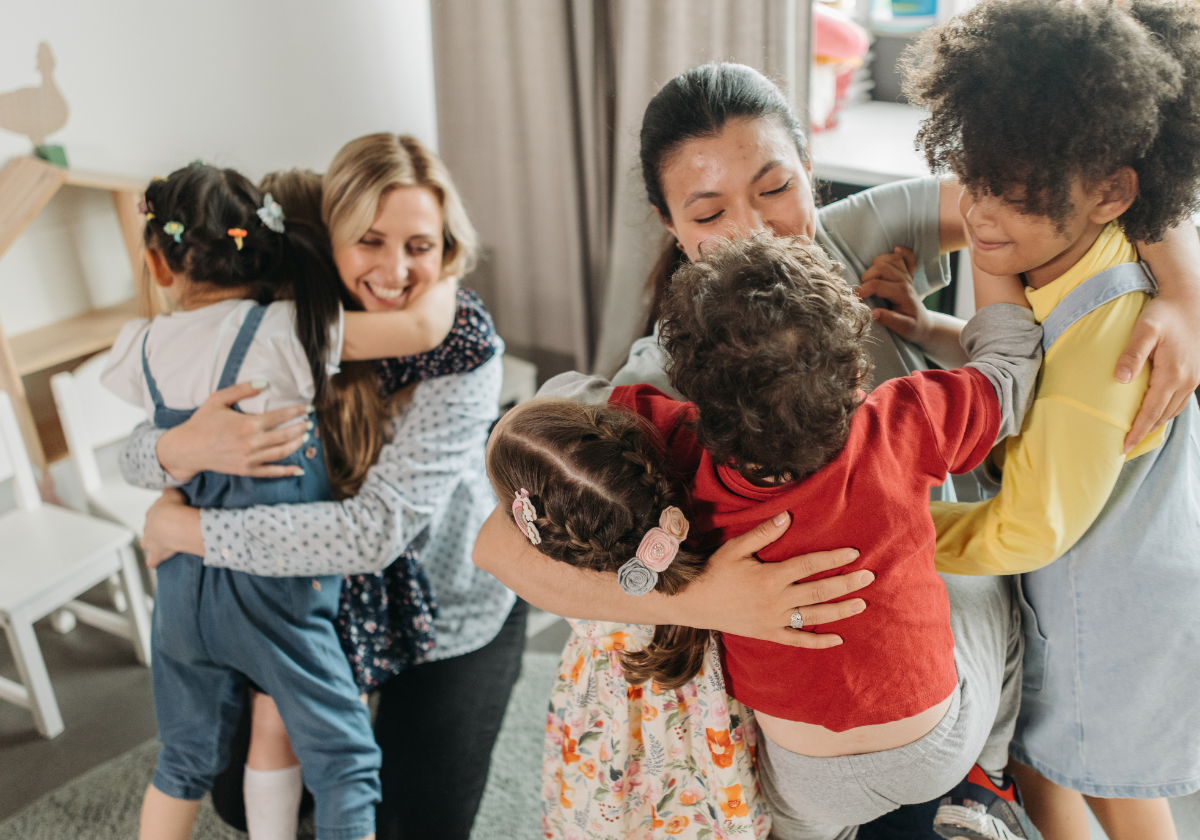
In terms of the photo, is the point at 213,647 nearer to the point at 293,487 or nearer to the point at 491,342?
the point at 293,487

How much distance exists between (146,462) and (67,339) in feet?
3.01

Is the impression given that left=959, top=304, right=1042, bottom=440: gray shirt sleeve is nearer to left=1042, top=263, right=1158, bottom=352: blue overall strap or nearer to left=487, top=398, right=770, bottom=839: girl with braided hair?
left=1042, top=263, right=1158, bottom=352: blue overall strap

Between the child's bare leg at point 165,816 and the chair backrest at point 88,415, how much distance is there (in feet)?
3.37

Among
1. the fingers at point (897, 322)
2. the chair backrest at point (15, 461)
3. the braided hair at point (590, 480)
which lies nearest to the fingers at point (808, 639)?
the braided hair at point (590, 480)

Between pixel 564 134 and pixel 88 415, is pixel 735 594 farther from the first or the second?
pixel 88 415

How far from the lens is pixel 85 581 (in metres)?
1.97

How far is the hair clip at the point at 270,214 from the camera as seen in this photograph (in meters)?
1.36

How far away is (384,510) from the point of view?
141 cm

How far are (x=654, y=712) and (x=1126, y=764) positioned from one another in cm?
54

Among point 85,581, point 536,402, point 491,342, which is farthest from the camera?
point 85,581

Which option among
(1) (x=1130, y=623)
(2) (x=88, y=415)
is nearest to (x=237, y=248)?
(2) (x=88, y=415)

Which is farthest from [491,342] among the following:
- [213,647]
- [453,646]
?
[213,647]

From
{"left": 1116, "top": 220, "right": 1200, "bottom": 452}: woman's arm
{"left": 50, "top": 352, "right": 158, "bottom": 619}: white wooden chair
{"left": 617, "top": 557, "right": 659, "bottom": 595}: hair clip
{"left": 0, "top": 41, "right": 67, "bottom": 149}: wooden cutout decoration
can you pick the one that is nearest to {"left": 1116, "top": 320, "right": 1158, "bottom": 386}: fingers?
{"left": 1116, "top": 220, "right": 1200, "bottom": 452}: woman's arm

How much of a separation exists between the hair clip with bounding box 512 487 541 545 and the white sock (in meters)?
0.81
